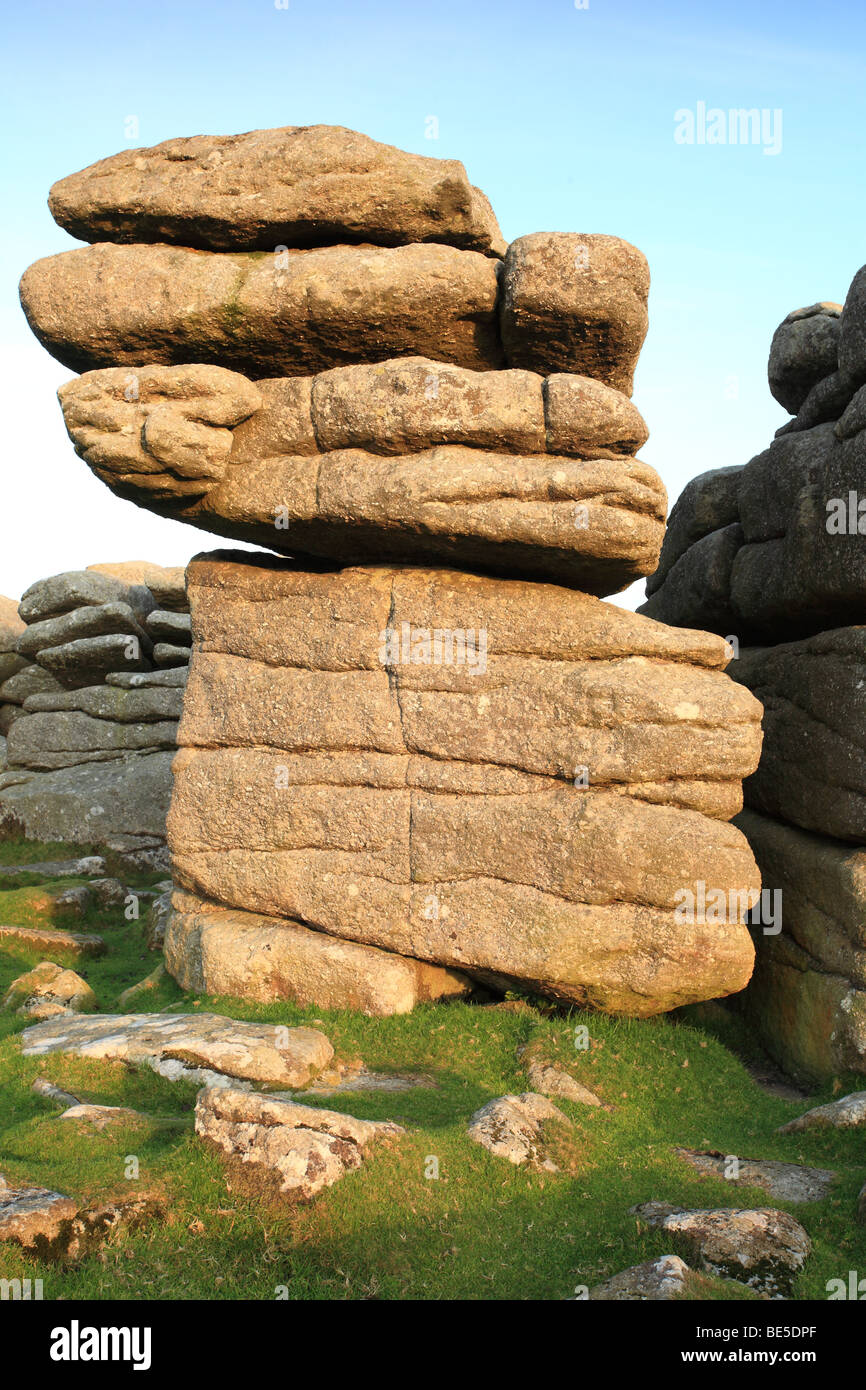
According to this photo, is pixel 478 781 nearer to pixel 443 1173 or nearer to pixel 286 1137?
pixel 443 1173

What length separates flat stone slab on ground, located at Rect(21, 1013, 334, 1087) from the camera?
11.1 meters

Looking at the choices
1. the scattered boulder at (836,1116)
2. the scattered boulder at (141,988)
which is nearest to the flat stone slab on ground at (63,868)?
the scattered boulder at (141,988)

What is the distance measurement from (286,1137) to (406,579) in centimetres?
800

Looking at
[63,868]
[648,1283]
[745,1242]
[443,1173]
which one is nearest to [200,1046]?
[443,1173]

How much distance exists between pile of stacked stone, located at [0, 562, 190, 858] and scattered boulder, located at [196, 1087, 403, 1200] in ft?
55.6

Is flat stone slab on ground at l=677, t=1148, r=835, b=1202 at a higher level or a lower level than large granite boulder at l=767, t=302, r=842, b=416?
lower

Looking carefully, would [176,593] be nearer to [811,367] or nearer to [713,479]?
[713,479]

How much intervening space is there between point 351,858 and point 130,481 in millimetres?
6208

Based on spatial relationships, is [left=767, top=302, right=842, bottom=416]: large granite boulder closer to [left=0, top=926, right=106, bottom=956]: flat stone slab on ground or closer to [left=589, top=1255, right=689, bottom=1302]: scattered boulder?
[left=589, top=1255, right=689, bottom=1302]: scattered boulder

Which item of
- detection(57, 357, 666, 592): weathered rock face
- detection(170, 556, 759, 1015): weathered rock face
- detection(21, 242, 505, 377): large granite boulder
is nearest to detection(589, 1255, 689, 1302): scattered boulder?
detection(170, 556, 759, 1015): weathered rock face

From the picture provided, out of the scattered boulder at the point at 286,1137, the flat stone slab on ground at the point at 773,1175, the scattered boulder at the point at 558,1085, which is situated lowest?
the flat stone slab on ground at the point at 773,1175

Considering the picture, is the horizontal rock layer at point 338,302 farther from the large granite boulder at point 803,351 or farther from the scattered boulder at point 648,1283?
the scattered boulder at point 648,1283

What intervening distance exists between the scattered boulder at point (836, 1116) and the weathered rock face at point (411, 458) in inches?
285

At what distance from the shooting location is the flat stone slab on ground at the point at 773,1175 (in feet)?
32.3
